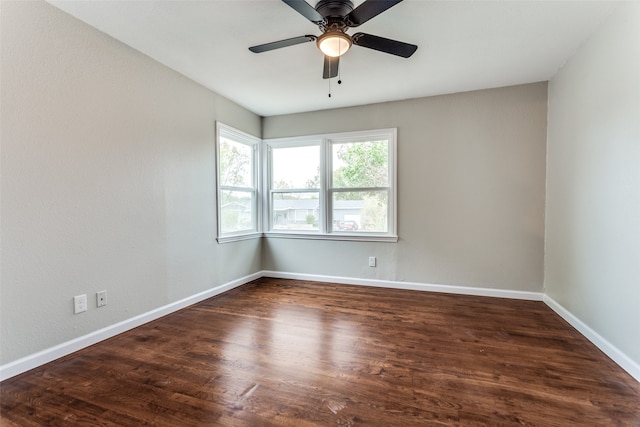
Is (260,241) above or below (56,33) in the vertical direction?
below

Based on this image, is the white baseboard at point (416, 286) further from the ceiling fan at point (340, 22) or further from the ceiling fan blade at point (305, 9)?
the ceiling fan blade at point (305, 9)

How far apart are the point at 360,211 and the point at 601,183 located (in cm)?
238

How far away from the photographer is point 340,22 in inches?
73.3

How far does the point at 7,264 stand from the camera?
1.80 m

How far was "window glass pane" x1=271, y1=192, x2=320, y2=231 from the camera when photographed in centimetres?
423

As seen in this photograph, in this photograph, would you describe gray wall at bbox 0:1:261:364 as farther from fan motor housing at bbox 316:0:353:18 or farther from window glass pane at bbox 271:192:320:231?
fan motor housing at bbox 316:0:353:18

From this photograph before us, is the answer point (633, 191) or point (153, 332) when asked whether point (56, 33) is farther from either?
point (633, 191)

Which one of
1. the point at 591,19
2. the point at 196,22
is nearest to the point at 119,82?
the point at 196,22

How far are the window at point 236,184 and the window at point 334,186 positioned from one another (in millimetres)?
222

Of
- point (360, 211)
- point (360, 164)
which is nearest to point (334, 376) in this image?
point (360, 211)

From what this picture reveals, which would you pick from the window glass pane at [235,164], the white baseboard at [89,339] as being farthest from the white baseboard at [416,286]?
the window glass pane at [235,164]

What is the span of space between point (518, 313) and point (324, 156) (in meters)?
2.84

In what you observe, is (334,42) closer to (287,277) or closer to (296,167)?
(296,167)

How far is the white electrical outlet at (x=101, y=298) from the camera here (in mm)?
2293
